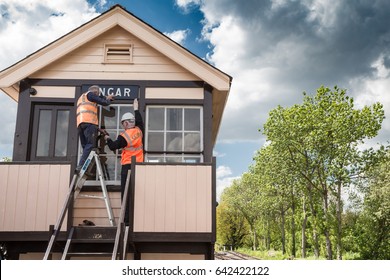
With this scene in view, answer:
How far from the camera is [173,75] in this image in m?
10.0

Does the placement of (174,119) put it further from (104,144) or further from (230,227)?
(230,227)

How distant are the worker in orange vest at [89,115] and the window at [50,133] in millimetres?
775

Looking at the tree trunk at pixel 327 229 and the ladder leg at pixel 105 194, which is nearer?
the ladder leg at pixel 105 194

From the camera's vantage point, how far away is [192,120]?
9867mm

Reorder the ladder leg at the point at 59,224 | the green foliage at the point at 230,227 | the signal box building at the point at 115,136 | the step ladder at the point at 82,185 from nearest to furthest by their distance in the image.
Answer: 1. the ladder leg at the point at 59,224
2. the step ladder at the point at 82,185
3. the signal box building at the point at 115,136
4. the green foliage at the point at 230,227

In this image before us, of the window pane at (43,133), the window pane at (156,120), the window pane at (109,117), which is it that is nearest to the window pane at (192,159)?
the window pane at (156,120)

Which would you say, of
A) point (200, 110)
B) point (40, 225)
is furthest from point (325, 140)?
point (40, 225)

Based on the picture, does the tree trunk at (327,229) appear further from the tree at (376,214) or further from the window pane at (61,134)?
the window pane at (61,134)

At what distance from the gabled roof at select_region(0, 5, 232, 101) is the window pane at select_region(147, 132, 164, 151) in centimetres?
151

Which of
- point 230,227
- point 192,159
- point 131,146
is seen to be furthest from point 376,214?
point 230,227

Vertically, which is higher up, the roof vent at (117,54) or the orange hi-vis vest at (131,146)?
the roof vent at (117,54)

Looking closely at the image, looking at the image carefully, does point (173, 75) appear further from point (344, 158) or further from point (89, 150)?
point (344, 158)

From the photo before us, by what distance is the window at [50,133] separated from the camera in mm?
9828

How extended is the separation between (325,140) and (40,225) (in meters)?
28.4
